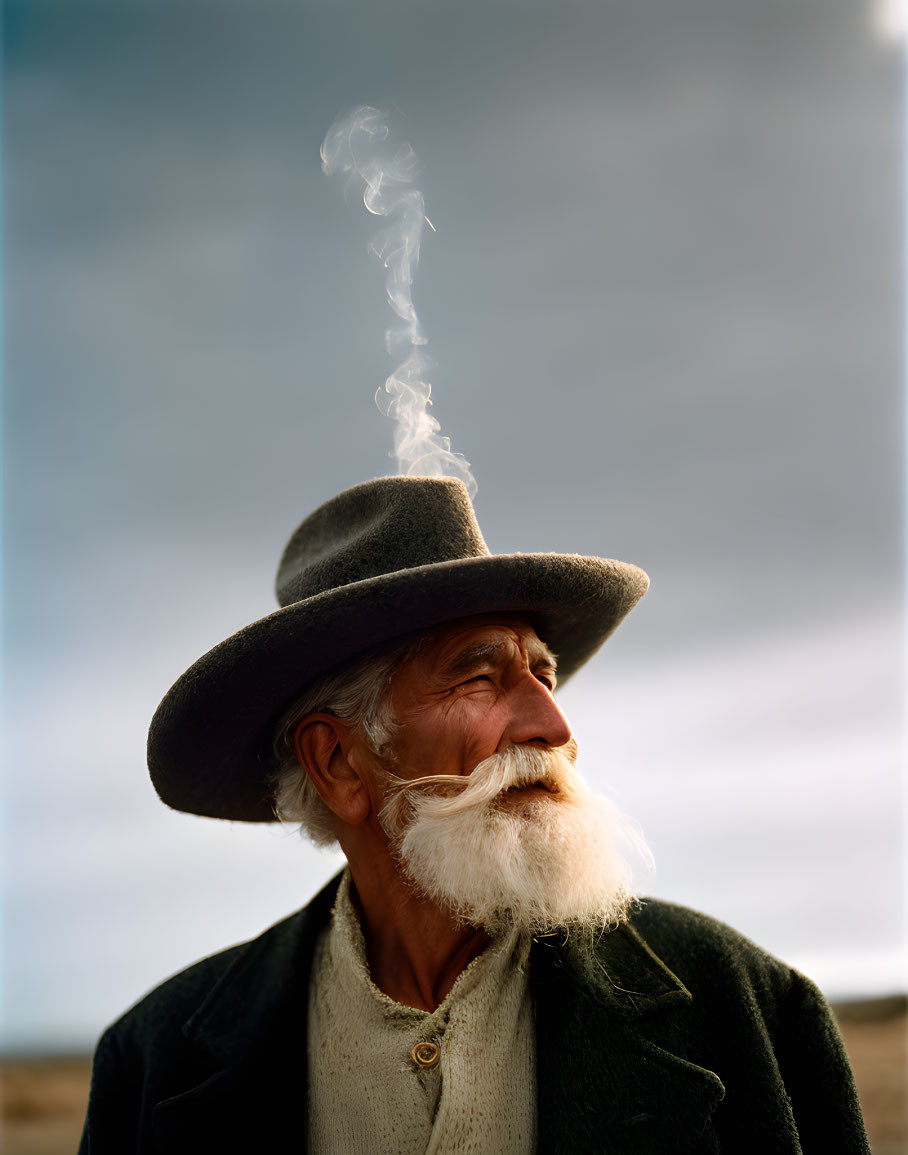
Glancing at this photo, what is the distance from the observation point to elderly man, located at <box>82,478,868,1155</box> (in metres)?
2.31

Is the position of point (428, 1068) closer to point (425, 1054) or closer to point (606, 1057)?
point (425, 1054)

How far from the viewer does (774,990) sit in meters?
2.44

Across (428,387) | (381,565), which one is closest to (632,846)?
(381,565)

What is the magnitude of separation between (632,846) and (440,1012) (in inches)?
31.7

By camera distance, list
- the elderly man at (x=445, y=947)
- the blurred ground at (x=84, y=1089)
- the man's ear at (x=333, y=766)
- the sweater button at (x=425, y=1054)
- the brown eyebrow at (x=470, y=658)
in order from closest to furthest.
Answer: the elderly man at (x=445, y=947) → the sweater button at (x=425, y=1054) → the brown eyebrow at (x=470, y=658) → the man's ear at (x=333, y=766) → the blurred ground at (x=84, y=1089)

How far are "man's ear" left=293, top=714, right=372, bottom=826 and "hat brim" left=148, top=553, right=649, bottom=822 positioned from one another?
0.49 feet

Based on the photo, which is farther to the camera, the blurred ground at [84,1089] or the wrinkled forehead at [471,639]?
the blurred ground at [84,1089]

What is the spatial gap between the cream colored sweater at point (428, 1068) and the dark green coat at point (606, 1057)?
0.07 metres

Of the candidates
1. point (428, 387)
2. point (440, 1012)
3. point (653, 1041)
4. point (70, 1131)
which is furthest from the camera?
point (70, 1131)

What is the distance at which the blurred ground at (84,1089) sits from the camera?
1295 centimetres

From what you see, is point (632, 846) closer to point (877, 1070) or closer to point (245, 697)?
point (245, 697)

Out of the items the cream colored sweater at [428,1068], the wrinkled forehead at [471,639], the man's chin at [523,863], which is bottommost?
the cream colored sweater at [428,1068]

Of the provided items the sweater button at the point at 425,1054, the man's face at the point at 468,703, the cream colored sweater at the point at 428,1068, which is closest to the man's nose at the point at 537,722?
the man's face at the point at 468,703

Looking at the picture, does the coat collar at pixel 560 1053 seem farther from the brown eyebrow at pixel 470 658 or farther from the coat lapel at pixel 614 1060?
the brown eyebrow at pixel 470 658
